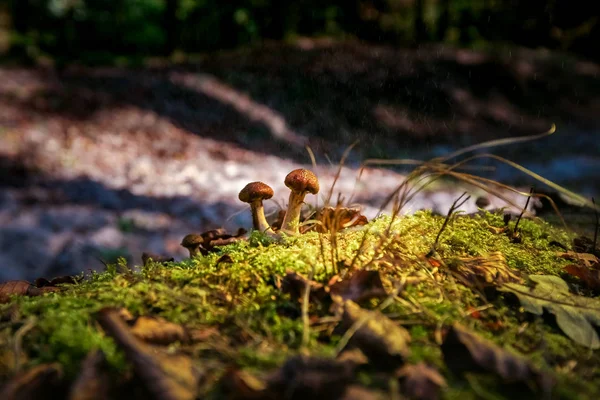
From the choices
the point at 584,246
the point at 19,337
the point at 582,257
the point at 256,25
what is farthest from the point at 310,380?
the point at 256,25

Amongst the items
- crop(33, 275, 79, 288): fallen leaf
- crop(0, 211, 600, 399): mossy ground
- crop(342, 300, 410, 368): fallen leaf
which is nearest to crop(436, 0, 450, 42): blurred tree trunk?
crop(0, 211, 600, 399): mossy ground

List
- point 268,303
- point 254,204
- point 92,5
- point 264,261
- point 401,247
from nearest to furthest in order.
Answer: point 268,303, point 264,261, point 401,247, point 254,204, point 92,5

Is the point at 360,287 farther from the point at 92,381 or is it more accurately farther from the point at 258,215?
the point at 258,215

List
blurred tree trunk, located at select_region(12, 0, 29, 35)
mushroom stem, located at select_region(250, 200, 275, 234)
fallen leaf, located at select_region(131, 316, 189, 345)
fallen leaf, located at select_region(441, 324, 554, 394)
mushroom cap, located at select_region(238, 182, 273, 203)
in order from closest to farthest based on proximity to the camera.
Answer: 1. fallen leaf, located at select_region(441, 324, 554, 394)
2. fallen leaf, located at select_region(131, 316, 189, 345)
3. mushroom cap, located at select_region(238, 182, 273, 203)
4. mushroom stem, located at select_region(250, 200, 275, 234)
5. blurred tree trunk, located at select_region(12, 0, 29, 35)

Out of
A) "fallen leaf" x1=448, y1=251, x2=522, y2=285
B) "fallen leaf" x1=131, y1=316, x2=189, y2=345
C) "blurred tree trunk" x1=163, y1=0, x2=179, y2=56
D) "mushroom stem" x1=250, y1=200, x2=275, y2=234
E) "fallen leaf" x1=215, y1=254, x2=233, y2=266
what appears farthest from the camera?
"blurred tree trunk" x1=163, y1=0, x2=179, y2=56

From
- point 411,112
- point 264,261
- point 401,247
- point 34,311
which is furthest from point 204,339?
point 411,112

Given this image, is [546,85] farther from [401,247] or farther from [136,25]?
[401,247]

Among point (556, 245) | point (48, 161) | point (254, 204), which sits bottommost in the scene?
point (48, 161)

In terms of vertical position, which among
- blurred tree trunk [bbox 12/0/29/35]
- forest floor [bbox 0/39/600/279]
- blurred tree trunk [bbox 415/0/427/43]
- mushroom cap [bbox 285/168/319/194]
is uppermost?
blurred tree trunk [bbox 415/0/427/43]

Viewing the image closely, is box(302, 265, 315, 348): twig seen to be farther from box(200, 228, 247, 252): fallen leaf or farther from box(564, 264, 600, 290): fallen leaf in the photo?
box(564, 264, 600, 290): fallen leaf
